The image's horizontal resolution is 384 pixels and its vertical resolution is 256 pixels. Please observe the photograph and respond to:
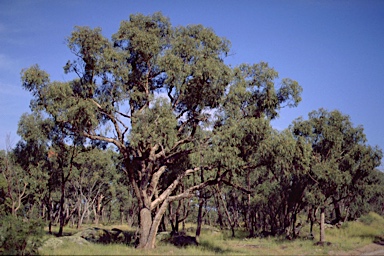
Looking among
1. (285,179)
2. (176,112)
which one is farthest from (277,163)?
(285,179)

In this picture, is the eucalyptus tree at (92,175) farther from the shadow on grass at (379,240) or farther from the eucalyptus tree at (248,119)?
the shadow on grass at (379,240)

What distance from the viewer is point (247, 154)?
2053 centimetres

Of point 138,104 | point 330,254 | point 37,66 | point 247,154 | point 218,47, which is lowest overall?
point 330,254

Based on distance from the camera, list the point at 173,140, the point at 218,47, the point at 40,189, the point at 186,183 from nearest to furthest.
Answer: the point at 173,140 < the point at 218,47 < the point at 186,183 < the point at 40,189

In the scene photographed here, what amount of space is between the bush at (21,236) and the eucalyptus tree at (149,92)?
22.3 feet

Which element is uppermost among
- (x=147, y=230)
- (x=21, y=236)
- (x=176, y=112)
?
(x=176, y=112)

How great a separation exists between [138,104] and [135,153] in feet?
11.4

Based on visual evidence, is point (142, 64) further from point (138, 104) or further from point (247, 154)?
point (247, 154)

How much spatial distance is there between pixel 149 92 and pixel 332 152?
16.0m

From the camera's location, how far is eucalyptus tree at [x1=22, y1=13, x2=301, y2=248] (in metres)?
20.1

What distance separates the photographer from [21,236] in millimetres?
14266

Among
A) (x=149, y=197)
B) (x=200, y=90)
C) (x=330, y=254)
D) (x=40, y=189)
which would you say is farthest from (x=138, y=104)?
(x=40, y=189)

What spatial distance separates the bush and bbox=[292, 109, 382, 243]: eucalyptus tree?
776 inches

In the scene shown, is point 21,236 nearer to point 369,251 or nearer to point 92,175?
point 369,251
